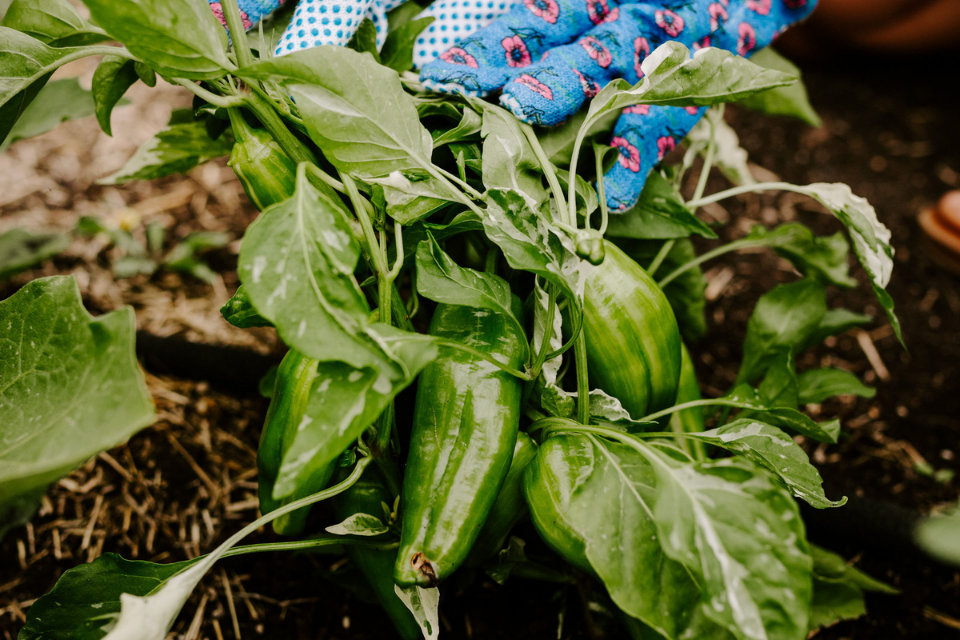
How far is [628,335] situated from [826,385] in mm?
410

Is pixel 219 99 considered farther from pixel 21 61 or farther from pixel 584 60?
pixel 584 60

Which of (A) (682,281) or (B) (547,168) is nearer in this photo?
(B) (547,168)

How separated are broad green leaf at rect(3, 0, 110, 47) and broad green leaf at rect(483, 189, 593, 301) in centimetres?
45

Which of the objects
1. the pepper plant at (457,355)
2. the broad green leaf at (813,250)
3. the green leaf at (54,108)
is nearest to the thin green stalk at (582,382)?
the pepper plant at (457,355)

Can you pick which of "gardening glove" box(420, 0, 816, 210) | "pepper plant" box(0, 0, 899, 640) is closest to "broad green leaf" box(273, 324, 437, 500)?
"pepper plant" box(0, 0, 899, 640)

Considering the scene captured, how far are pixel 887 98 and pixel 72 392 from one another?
205 centimetres

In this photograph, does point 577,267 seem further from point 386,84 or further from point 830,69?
point 830,69

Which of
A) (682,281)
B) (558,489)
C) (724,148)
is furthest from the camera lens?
(724,148)

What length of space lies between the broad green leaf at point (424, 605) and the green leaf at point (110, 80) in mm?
599

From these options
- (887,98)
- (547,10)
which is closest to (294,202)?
(547,10)

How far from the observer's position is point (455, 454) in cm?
58

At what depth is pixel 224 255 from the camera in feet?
4.29

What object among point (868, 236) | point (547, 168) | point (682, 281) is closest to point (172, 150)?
point (547, 168)

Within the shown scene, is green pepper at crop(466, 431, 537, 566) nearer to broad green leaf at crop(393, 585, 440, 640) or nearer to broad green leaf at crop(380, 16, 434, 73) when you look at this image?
broad green leaf at crop(393, 585, 440, 640)
